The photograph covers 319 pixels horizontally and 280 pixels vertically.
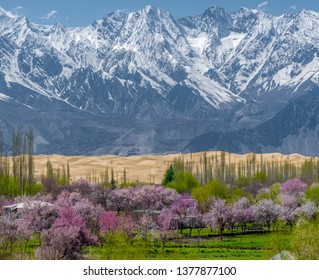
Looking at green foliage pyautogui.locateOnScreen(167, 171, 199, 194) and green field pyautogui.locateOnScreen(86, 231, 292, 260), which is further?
green foliage pyautogui.locateOnScreen(167, 171, 199, 194)

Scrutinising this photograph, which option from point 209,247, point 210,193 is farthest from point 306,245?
point 210,193

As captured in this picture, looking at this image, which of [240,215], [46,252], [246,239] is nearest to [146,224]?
[246,239]

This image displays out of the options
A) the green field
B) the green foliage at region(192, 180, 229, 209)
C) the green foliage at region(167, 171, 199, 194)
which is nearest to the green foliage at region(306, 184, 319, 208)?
the green field

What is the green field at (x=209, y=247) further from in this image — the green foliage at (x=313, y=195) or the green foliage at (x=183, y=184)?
the green foliage at (x=183, y=184)

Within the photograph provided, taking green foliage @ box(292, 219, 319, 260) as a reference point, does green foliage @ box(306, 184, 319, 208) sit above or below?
below

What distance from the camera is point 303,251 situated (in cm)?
2103

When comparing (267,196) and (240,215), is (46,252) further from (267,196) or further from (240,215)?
(267,196)

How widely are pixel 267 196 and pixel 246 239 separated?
24785 mm

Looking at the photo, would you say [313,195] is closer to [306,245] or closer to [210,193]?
[210,193]

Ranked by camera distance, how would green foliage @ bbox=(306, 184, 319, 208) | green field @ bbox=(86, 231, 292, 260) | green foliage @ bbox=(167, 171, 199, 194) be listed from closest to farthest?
green field @ bbox=(86, 231, 292, 260)
green foliage @ bbox=(306, 184, 319, 208)
green foliage @ bbox=(167, 171, 199, 194)

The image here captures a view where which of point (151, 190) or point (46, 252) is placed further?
point (151, 190)

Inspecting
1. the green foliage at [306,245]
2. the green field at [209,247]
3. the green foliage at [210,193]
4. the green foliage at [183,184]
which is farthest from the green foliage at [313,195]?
the green foliage at [306,245]

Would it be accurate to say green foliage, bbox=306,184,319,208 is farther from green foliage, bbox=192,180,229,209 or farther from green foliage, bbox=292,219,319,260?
green foliage, bbox=292,219,319,260
